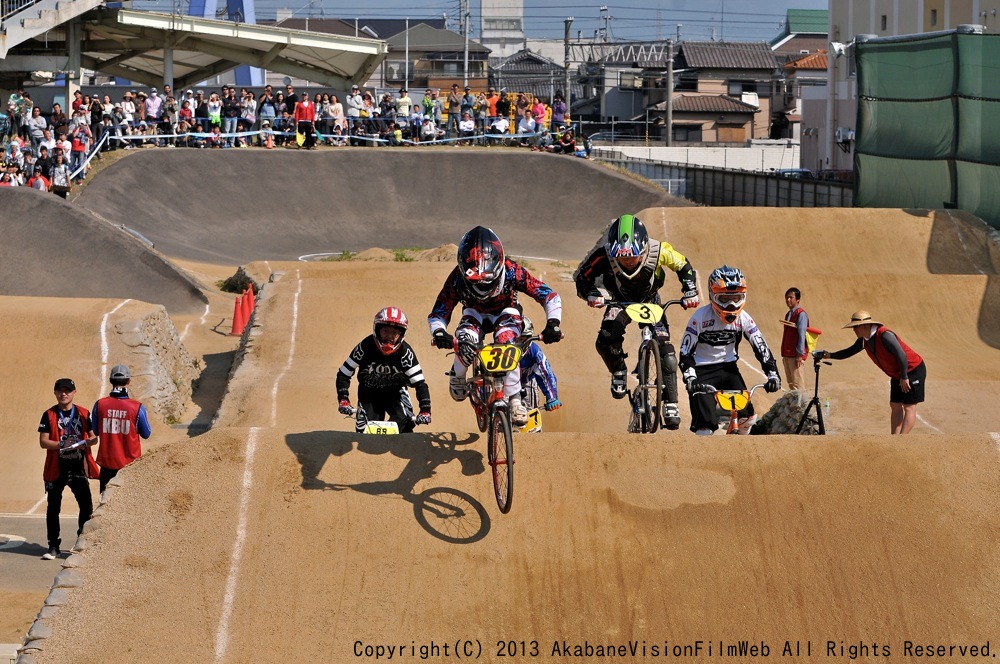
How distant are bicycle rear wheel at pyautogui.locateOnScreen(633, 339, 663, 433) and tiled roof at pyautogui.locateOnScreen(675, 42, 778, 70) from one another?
8113 centimetres

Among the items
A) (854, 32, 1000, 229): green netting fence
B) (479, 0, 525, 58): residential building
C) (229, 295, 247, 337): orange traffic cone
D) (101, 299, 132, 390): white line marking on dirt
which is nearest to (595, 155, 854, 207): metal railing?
(854, 32, 1000, 229): green netting fence

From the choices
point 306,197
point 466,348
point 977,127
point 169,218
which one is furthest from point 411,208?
point 466,348

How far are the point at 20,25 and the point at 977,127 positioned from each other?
32112 millimetres

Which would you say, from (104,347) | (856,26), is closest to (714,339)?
(104,347)

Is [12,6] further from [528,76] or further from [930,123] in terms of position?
[528,76]

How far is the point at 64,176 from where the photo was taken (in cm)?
3180

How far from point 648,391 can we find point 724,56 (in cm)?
8377

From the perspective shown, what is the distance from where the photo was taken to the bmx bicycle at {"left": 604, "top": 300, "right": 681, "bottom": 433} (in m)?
10.2

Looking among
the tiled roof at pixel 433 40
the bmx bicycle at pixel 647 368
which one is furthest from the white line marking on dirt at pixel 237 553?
the tiled roof at pixel 433 40

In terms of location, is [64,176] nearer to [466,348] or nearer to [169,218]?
[169,218]

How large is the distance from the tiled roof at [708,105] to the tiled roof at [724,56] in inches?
233

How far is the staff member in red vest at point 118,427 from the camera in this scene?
11.0 m

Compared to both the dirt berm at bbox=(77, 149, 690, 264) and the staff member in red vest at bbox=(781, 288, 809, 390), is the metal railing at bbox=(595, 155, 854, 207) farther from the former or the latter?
the staff member in red vest at bbox=(781, 288, 809, 390)

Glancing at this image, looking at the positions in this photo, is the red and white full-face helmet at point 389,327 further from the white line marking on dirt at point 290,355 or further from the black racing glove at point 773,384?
the white line marking on dirt at point 290,355
